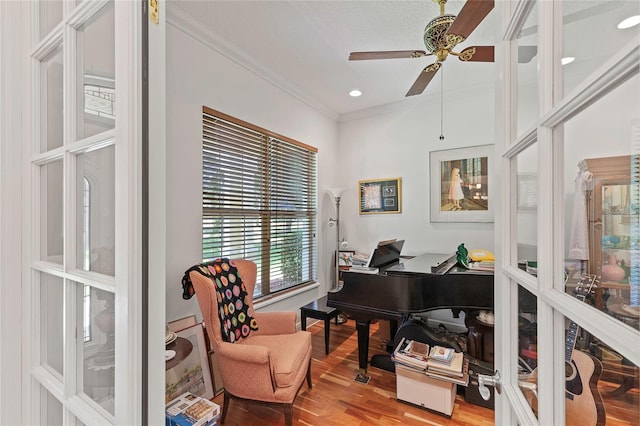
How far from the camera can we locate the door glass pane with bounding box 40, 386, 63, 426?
828 millimetres

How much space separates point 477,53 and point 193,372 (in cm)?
293

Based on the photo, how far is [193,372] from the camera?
2.11 meters

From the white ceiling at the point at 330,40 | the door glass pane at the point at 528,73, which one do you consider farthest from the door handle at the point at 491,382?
the white ceiling at the point at 330,40

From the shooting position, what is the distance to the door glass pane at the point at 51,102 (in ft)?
2.73

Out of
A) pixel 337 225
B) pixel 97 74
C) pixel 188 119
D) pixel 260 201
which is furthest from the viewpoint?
pixel 337 225

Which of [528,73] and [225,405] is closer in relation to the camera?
[528,73]

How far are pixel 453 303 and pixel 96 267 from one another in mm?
2266

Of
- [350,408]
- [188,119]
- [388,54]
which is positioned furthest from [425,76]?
[350,408]

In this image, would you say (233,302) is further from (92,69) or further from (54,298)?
(92,69)

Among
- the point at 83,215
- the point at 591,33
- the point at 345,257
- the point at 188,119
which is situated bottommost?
the point at 345,257

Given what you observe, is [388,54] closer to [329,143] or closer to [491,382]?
[491,382]

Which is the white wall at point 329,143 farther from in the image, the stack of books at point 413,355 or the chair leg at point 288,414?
the stack of books at point 413,355

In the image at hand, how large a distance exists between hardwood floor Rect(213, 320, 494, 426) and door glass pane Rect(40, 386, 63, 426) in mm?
1293

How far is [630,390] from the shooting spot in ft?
1.01
